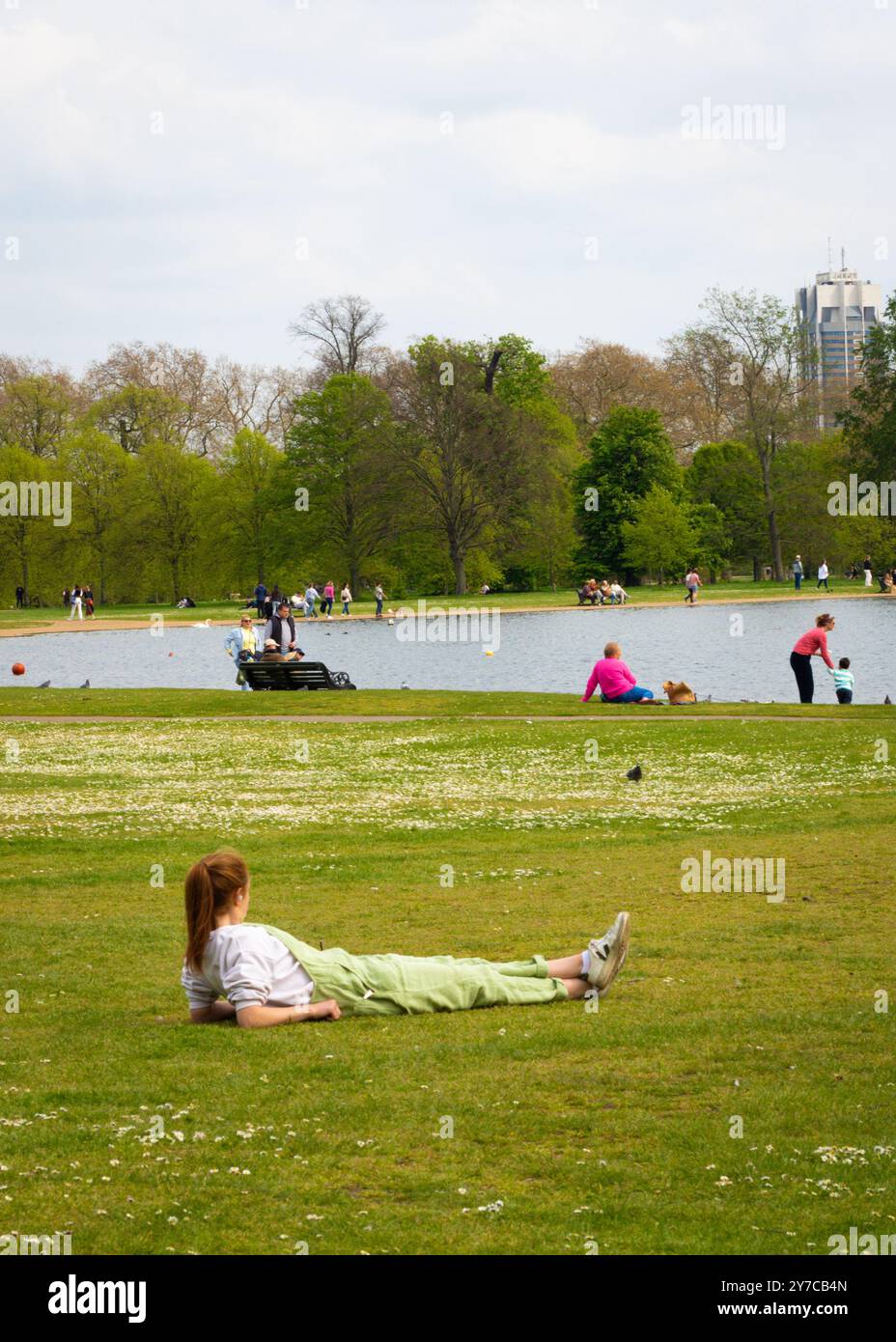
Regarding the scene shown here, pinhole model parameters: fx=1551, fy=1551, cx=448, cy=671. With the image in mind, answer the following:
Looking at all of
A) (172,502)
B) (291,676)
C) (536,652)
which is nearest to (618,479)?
(172,502)

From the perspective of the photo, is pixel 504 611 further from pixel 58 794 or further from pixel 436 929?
pixel 436 929

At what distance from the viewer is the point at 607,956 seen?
8492mm

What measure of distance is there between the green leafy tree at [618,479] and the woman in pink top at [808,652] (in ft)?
246

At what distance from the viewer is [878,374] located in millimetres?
103562

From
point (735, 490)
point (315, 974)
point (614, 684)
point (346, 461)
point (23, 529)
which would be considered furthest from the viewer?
point (735, 490)

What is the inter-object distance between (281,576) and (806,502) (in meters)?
37.9

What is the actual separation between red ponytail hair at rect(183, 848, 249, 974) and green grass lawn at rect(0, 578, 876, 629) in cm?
7328

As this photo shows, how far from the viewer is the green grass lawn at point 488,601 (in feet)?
285

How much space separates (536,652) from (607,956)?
145ft

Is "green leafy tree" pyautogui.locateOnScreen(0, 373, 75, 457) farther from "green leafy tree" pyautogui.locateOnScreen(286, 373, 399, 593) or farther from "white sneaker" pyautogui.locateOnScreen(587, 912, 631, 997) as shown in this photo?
"white sneaker" pyautogui.locateOnScreen(587, 912, 631, 997)

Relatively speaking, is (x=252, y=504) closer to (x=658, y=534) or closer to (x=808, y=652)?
(x=658, y=534)

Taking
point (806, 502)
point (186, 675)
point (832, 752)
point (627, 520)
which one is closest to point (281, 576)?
point (627, 520)

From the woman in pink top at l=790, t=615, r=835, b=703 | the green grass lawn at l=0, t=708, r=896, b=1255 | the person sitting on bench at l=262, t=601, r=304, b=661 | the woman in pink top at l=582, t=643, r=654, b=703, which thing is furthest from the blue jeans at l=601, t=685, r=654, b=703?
the green grass lawn at l=0, t=708, r=896, b=1255
